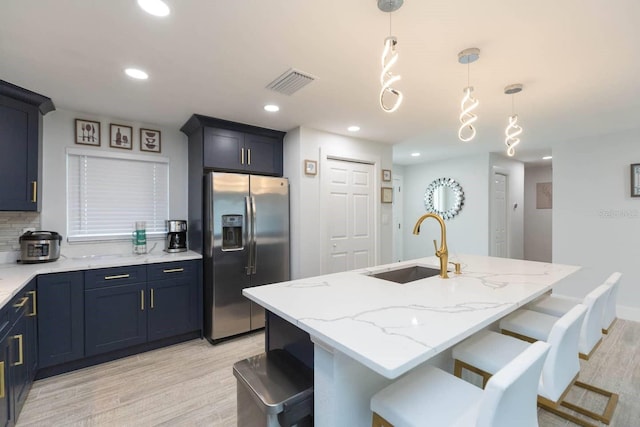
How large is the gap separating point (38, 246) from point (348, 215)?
317 cm

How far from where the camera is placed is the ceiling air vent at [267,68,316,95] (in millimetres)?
2211

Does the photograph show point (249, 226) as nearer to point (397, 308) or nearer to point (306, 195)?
point (306, 195)

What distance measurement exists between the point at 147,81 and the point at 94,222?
1.70 m

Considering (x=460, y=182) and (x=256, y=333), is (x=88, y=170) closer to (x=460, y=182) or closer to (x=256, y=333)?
(x=256, y=333)

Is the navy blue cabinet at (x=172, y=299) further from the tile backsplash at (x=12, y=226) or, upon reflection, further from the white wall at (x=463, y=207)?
the white wall at (x=463, y=207)

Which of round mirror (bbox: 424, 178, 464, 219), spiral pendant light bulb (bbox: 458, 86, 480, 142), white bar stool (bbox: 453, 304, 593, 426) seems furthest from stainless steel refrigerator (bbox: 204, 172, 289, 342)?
round mirror (bbox: 424, 178, 464, 219)

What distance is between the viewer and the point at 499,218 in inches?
219

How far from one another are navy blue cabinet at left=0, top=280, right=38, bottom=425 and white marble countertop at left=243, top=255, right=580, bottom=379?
139 centimetres

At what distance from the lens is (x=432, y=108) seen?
2.99 m

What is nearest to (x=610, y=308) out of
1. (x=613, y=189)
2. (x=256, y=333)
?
(x=613, y=189)

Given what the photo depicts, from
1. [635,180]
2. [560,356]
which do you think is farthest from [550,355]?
[635,180]

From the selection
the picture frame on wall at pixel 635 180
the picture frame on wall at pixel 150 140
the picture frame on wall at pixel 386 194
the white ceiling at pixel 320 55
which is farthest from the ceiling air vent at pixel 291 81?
the picture frame on wall at pixel 635 180

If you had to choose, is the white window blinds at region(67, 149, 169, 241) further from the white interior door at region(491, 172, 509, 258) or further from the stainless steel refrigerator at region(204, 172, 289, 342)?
the white interior door at region(491, 172, 509, 258)

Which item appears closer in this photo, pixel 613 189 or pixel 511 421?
pixel 511 421
